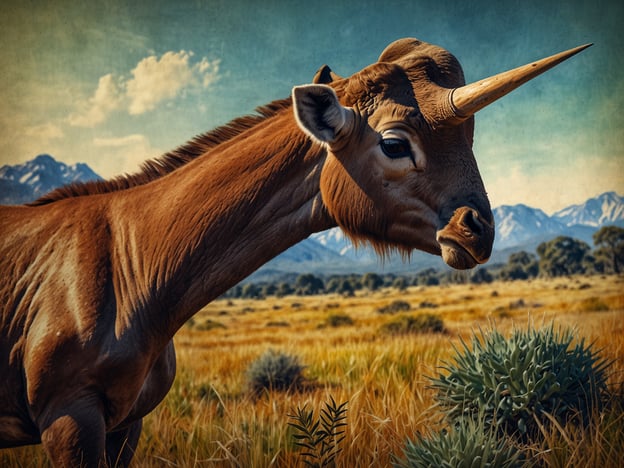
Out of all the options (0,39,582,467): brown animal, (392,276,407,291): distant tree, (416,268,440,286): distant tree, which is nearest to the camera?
(0,39,582,467): brown animal

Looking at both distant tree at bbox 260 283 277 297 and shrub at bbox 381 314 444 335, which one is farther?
distant tree at bbox 260 283 277 297

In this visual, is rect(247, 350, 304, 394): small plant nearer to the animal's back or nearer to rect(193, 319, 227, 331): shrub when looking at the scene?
the animal's back

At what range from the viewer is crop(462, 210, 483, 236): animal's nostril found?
170cm

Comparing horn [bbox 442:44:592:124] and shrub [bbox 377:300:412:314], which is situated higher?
horn [bbox 442:44:592:124]

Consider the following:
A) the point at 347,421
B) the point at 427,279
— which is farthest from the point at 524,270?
the point at 347,421

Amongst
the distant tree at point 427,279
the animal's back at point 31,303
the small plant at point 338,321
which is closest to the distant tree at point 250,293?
the distant tree at point 427,279

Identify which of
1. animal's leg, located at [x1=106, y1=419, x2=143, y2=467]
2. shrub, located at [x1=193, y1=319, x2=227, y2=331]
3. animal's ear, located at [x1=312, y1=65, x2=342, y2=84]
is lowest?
A: shrub, located at [x1=193, y1=319, x2=227, y2=331]

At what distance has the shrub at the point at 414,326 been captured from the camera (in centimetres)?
987

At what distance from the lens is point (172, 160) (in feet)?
7.41

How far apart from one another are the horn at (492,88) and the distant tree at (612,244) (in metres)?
28.4

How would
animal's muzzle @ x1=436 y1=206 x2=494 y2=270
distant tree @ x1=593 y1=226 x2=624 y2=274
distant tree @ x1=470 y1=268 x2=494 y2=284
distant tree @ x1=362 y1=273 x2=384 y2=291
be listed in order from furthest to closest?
distant tree @ x1=362 y1=273 x2=384 y2=291, distant tree @ x1=470 y1=268 x2=494 y2=284, distant tree @ x1=593 y1=226 x2=624 y2=274, animal's muzzle @ x1=436 y1=206 x2=494 y2=270

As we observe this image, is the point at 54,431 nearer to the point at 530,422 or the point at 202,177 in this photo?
the point at 202,177

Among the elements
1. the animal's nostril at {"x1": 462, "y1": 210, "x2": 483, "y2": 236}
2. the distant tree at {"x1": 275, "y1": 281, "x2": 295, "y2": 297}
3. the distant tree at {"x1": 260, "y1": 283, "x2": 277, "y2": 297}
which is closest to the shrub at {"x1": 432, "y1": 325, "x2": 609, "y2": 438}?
the animal's nostril at {"x1": 462, "y1": 210, "x2": 483, "y2": 236}

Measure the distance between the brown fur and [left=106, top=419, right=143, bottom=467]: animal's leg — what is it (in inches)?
6.4
